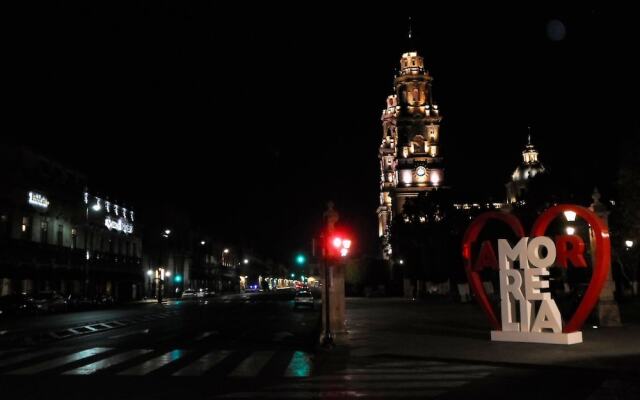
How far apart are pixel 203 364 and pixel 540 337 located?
9.82m

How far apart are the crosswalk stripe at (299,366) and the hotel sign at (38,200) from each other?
40.2 meters

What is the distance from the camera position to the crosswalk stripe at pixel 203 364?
15031 mm

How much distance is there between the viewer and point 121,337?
25.3m

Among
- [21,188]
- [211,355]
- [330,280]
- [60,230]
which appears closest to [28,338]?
[211,355]

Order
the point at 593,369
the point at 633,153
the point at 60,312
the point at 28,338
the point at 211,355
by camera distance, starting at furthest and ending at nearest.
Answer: the point at 60,312 < the point at 633,153 < the point at 28,338 < the point at 211,355 < the point at 593,369

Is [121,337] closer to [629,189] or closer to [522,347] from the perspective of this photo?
[522,347]

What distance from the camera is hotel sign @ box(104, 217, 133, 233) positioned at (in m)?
70.2

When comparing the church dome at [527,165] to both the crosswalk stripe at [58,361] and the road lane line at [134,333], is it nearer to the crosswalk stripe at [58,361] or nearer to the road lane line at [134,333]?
the road lane line at [134,333]

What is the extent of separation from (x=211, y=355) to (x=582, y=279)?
1798 inches

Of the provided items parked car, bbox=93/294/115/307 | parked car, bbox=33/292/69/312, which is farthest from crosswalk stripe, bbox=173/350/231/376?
parked car, bbox=93/294/115/307

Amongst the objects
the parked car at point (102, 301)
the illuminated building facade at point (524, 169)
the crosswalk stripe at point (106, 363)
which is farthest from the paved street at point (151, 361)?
the illuminated building facade at point (524, 169)

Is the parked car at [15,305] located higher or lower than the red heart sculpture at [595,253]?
lower

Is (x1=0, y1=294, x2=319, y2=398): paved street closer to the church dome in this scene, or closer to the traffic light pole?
the traffic light pole

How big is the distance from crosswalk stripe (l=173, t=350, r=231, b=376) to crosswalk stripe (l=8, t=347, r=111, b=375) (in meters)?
3.26
